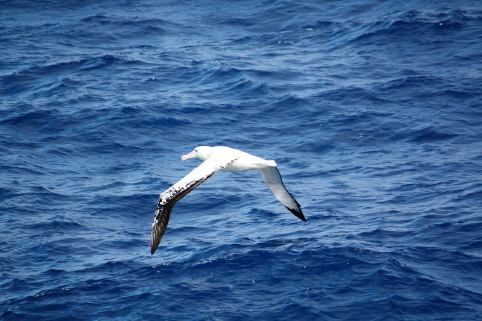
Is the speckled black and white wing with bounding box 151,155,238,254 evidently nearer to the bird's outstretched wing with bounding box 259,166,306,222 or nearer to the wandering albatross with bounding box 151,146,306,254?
the wandering albatross with bounding box 151,146,306,254

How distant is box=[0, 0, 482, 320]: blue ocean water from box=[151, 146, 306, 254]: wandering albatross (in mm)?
1322

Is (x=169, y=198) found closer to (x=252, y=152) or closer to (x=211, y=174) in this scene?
(x=211, y=174)

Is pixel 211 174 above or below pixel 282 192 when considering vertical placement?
above

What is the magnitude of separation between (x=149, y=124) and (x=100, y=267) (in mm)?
8872

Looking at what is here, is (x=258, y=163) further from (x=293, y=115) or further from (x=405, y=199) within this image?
(x=293, y=115)

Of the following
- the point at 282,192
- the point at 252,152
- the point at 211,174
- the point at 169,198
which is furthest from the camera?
the point at 252,152

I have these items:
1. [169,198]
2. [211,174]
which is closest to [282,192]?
[211,174]

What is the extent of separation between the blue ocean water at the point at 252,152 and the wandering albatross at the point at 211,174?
1322mm

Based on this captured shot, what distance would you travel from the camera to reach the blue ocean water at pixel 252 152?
14.2 m

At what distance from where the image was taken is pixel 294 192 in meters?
18.5

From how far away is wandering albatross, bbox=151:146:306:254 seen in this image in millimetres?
12484

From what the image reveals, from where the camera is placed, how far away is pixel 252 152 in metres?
21.0

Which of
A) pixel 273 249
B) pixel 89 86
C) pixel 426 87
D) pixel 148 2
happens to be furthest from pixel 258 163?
pixel 148 2

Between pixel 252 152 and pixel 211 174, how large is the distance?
794 centimetres
